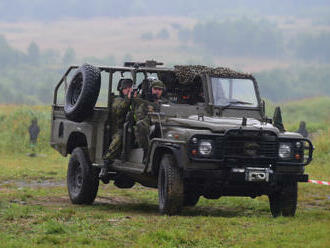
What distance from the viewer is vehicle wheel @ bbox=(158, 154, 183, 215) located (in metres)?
10.8

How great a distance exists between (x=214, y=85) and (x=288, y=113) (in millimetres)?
51839

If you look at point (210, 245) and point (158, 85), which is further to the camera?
point (158, 85)

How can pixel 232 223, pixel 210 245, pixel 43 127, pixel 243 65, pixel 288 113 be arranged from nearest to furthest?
pixel 210 245 < pixel 232 223 < pixel 43 127 < pixel 288 113 < pixel 243 65

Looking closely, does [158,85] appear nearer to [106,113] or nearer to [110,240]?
[106,113]

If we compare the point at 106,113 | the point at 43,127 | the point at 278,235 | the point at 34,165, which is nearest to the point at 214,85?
the point at 106,113

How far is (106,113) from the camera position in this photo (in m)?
12.9

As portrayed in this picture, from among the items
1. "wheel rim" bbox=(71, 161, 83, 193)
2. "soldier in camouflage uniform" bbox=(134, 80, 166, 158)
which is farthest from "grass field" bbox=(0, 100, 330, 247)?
"soldier in camouflage uniform" bbox=(134, 80, 166, 158)

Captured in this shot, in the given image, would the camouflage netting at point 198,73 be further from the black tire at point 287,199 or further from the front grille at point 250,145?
the black tire at point 287,199

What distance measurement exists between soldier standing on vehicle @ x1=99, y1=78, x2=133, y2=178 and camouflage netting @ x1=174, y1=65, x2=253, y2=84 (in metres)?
0.77

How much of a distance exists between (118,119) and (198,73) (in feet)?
4.52

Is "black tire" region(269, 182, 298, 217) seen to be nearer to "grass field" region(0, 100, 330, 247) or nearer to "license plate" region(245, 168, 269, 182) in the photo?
"grass field" region(0, 100, 330, 247)

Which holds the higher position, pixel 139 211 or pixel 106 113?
pixel 106 113

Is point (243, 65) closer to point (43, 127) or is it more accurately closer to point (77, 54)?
point (77, 54)

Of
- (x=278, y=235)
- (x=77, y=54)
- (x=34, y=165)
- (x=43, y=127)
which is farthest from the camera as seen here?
(x=77, y=54)
